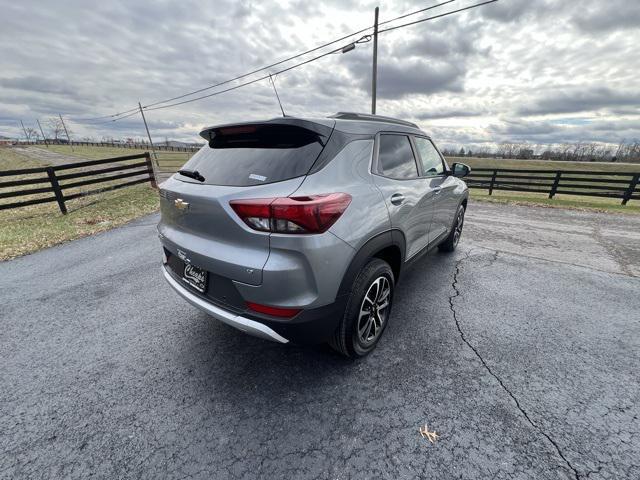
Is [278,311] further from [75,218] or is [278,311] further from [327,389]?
[75,218]

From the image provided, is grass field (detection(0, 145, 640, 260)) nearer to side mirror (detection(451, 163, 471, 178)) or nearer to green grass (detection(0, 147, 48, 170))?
side mirror (detection(451, 163, 471, 178))

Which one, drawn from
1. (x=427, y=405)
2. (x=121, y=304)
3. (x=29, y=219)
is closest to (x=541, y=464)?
(x=427, y=405)

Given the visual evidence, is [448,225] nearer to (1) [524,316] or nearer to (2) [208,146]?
(1) [524,316]

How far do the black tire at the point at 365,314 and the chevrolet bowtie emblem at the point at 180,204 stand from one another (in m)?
1.35

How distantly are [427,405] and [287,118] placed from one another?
2.21 meters

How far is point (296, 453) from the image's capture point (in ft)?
5.50

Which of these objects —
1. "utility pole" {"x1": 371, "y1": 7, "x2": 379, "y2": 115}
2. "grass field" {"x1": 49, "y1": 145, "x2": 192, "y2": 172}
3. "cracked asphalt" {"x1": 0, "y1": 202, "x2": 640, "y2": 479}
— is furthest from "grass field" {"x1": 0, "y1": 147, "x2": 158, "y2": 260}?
"grass field" {"x1": 49, "y1": 145, "x2": 192, "y2": 172}

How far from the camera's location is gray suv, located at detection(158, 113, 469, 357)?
5.71ft

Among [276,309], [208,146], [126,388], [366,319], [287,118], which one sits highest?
[287,118]

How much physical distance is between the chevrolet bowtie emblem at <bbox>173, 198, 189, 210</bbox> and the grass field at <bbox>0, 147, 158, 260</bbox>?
4.74 metres

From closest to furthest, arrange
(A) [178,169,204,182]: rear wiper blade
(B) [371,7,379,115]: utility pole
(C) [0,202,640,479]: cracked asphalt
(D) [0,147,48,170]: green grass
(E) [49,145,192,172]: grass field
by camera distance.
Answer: (C) [0,202,640,479]: cracked asphalt
(A) [178,169,204,182]: rear wiper blade
(B) [371,7,379,115]: utility pole
(D) [0,147,48,170]: green grass
(E) [49,145,192,172]: grass field

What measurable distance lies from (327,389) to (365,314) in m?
0.62

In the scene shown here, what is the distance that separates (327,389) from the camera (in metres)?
2.11

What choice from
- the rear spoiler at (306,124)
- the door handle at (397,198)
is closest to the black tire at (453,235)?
the door handle at (397,198)
